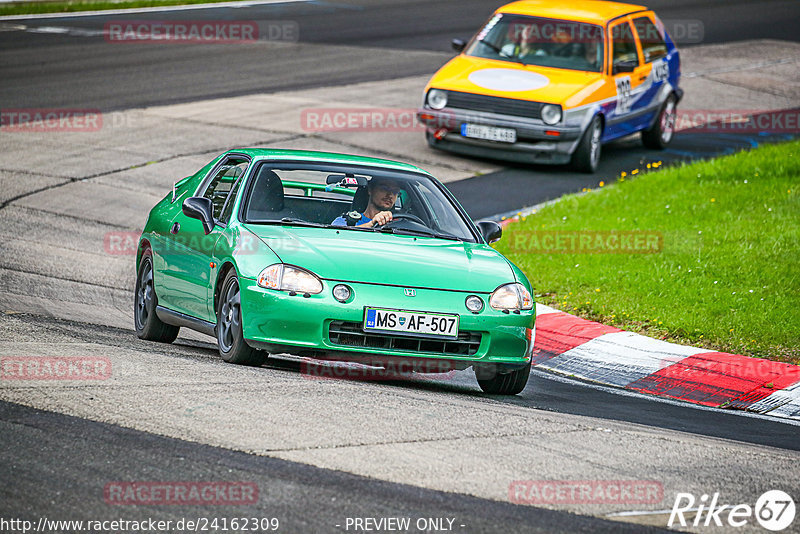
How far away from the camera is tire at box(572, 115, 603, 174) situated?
1658 cm

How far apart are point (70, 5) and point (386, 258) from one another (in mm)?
24509

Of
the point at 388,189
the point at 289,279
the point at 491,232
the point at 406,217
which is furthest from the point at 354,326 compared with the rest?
the point at 491,232

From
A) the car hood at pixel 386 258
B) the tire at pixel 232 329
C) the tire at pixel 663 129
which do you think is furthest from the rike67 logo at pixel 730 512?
the tire at pixel 663 129

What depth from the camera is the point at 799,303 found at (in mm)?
10352

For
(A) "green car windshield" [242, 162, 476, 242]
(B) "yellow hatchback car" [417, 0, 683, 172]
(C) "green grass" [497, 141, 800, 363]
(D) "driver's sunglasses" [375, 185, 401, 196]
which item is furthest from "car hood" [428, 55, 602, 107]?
(D) "driver's sunglasses" [375, 185, 401, 196]

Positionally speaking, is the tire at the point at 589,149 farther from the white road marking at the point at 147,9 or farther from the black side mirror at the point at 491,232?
the white road marking at the point at 147,9

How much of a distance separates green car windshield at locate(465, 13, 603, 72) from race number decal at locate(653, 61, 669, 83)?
1.37m

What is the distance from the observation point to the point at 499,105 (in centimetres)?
1625

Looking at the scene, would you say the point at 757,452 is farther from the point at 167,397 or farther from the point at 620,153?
the point at 620,153

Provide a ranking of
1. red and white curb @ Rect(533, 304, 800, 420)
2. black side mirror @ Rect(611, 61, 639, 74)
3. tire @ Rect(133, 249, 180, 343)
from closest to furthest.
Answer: red and white curb @ Rect(533, 304, 800, 420), tire @ Rect(133, 249, 180, 343), black side mirror @ Rect(611, 61, 639, 74)

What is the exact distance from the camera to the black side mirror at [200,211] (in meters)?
8.30

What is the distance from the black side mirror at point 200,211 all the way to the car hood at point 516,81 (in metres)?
8.52

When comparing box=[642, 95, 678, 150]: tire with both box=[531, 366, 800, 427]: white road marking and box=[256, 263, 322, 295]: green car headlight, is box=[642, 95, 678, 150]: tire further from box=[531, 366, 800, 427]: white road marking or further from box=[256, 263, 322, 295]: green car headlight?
box=[256, 263, 322, 295]: green car headlight

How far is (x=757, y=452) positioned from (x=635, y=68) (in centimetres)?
1174
